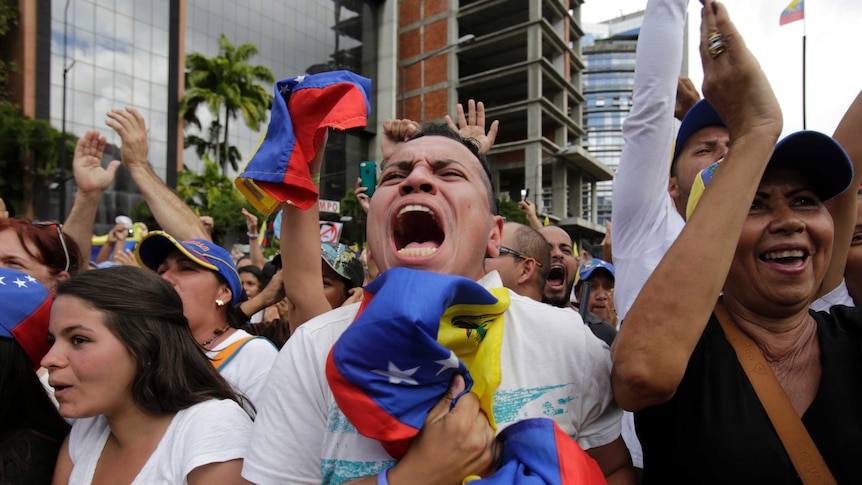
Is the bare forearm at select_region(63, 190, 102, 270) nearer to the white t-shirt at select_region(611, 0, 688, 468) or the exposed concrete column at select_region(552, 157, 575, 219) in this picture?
the white t-shirt at select_region(611, 0, 688, 468)

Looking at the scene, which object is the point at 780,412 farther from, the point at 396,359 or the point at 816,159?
the point at 396,359

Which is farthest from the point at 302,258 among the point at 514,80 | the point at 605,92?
the point at 605,92

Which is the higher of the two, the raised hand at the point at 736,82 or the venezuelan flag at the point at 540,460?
the raised hand at the point at 736,82

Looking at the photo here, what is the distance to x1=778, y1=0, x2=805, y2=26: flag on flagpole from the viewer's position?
694cm

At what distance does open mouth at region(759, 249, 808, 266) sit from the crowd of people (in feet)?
0.04

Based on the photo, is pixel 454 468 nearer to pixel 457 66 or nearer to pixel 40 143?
pixel 40 143

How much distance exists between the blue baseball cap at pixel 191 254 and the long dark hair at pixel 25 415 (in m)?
0.83

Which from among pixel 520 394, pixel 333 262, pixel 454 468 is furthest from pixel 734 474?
pixel 333 262

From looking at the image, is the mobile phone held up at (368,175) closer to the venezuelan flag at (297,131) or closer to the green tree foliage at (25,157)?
the venezuelan flag at (297,131)

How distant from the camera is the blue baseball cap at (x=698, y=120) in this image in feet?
6.63

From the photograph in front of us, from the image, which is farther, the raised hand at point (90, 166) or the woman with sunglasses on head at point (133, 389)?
the raised hand at point (90, 166)

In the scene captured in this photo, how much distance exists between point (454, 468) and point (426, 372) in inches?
9.3

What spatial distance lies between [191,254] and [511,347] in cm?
192

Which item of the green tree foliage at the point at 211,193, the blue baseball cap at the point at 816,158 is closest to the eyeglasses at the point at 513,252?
the blue baseball cap at the point at 816,158
